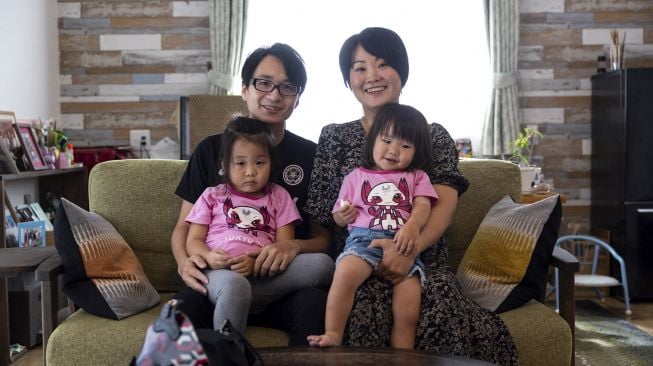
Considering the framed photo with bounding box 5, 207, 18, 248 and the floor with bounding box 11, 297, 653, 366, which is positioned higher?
the framed photo with bounding box 5, 207, 18, 248

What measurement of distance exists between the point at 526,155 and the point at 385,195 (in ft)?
10.1

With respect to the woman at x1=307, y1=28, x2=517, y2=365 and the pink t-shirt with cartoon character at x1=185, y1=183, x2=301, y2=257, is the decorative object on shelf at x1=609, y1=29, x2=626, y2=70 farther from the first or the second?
the pink t-shirt with cartoon character at x1=185, y1=183, x2=301, y2=257

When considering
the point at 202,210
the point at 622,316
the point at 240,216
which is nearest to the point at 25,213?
the point at 202,210

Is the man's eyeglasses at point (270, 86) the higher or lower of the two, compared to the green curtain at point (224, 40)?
lower

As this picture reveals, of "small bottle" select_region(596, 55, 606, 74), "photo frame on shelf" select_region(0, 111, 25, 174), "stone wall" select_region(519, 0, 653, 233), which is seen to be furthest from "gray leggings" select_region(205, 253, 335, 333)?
"small bottle" select_region(596, 55, 606, 74)

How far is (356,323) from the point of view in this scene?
189cm

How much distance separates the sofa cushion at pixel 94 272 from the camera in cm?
207

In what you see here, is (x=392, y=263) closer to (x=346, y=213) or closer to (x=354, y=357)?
(x=346, y=213)

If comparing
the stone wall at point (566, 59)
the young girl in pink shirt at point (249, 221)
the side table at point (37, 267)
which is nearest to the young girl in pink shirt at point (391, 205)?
the young girl in pink shirt at point (249, 221)

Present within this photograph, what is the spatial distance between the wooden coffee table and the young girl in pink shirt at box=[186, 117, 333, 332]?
1.43 ft

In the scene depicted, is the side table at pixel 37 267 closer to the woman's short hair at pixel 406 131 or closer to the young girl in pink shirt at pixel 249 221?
the young girl in pink shirt at pixel 249 221

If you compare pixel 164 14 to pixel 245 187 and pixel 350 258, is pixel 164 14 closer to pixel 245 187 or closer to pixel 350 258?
pixel 245 187

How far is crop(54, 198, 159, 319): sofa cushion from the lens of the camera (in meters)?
2.07

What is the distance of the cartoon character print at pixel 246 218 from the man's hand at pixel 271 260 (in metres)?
0.11
